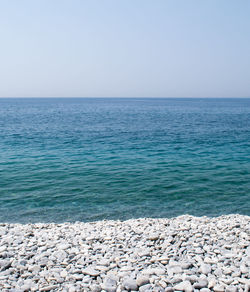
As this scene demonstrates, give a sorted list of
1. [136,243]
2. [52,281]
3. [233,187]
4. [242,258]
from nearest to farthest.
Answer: [52,281], [242,258], [136,243], [233,187]

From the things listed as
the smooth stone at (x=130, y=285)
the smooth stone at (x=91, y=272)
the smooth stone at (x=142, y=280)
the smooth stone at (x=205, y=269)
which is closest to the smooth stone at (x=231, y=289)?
the smooth stone at (x=205, y=269)

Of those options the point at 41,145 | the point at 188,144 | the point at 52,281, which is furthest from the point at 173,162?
the point at 52,281

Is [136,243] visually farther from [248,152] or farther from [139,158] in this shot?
[248,152]

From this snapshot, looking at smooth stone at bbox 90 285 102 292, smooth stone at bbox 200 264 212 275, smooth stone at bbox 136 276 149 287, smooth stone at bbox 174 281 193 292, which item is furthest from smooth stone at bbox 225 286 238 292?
smooth stone at bbox 90 285 102 292

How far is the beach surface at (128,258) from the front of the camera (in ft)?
→ 29.1

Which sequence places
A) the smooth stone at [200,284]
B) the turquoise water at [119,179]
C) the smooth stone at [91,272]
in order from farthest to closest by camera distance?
the turquoise water at [119,179], the smooth stone at [91,272], the smooth stone at [200,284]

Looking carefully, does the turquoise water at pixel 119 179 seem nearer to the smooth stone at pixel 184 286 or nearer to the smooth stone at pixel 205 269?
the smooth stone at pixel 205 269

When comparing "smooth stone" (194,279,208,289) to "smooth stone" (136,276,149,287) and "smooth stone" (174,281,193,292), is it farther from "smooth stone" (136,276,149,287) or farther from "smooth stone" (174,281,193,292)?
"smooth stone" (136,276,149,287)

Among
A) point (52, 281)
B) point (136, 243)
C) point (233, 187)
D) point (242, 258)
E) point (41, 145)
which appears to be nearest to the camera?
point (52, 281)

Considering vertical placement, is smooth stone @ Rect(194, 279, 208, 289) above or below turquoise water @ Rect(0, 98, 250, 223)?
Answer: above

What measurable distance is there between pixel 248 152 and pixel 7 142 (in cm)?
3251

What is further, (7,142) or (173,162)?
(7,142)

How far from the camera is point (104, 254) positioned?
10844mm

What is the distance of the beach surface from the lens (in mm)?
8883
